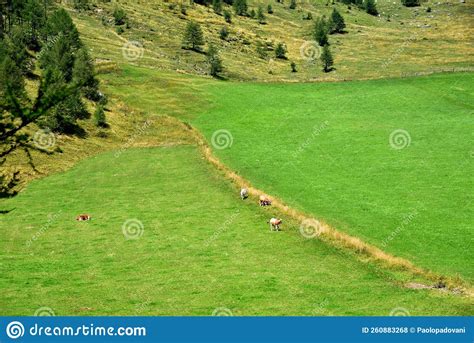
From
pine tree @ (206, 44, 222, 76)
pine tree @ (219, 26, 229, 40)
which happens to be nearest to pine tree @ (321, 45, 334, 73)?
pine tree @ (206, 44, 222, 76)

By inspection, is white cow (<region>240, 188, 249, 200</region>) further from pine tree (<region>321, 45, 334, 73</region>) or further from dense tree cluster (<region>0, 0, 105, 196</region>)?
pine tree (<region>321, 45, 334, 73</region>)

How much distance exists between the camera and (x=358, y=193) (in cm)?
5241

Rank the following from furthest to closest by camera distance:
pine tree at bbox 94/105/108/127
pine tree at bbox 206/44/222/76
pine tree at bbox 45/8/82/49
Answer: pine tree at bbox 206/44/222/76 → pine tree at bbox 45/8/82/49 → pine tree at bbox 94/105/108/127

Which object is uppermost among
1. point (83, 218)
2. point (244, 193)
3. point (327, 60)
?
point (327, 60)

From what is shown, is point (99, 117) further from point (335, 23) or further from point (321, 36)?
point (335, 23)

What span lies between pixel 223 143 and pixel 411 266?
4559 centimetres

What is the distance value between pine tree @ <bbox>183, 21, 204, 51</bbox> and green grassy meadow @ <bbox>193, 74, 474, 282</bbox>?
41959mm

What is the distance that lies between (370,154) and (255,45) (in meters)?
108

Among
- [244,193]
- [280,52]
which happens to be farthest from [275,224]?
[280,52]

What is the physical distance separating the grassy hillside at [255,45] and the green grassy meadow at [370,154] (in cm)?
2073

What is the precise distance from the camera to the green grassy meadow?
42.3 metres

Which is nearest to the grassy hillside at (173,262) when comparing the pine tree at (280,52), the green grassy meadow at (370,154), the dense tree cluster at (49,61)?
the green grassy meadow at (370,154)

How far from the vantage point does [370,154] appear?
66.9 metres

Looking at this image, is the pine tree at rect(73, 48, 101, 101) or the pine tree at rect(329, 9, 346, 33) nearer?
the pine tree at rect(73, 48, 101, 101)
